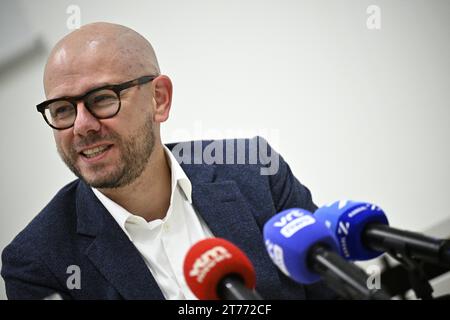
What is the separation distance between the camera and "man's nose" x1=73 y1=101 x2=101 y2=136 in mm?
1183

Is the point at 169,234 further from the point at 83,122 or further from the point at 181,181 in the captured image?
the point at 83,122

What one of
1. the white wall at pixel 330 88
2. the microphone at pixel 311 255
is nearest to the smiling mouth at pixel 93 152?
the microphone at pixel 311 255

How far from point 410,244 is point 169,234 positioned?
0.80 meters

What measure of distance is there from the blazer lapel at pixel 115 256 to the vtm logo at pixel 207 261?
50 cm

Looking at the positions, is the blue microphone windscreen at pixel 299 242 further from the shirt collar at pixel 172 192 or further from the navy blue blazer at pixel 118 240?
the shirt collar at pixel 172 192

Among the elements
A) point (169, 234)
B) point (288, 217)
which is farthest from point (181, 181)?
point (288, 217)

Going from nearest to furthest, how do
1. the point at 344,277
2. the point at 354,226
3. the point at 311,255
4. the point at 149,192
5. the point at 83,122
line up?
the point at 344,277 → the point at 311,255 → the point at 354,226 → the point at 83,122 → the point at 149,192

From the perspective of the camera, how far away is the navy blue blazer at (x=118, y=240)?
3.99 ft

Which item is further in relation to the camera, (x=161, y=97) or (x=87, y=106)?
(x=161, y=97)

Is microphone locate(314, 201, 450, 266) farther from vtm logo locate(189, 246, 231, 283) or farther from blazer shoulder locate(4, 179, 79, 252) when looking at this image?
blazer shoulder locate(4, 179, 79, 252)

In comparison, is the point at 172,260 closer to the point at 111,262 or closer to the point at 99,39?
the point at 111,262

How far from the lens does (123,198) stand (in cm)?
138
